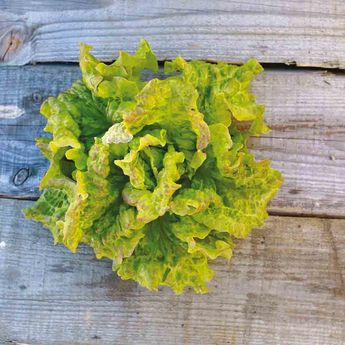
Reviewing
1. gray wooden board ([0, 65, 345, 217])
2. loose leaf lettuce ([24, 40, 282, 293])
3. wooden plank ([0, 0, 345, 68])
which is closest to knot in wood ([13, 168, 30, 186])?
loose leaf lettuce ([24, 40, 282, 293])

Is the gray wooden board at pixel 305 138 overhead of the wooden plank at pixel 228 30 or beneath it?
beneath

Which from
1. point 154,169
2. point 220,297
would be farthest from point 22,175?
point 220,297

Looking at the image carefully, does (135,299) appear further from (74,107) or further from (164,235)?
(74,107)

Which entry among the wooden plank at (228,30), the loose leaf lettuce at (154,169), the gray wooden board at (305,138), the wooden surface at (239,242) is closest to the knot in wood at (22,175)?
the wooden surface at (239,242)

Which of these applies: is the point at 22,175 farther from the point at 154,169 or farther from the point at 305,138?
the point at 305,138

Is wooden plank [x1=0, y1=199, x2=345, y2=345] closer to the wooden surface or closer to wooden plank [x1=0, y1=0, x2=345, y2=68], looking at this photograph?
the wooden surface

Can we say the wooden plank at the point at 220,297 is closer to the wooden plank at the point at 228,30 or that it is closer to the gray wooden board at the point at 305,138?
the gray wooden board at the point at 305,138

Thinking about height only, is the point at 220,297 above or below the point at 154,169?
below
